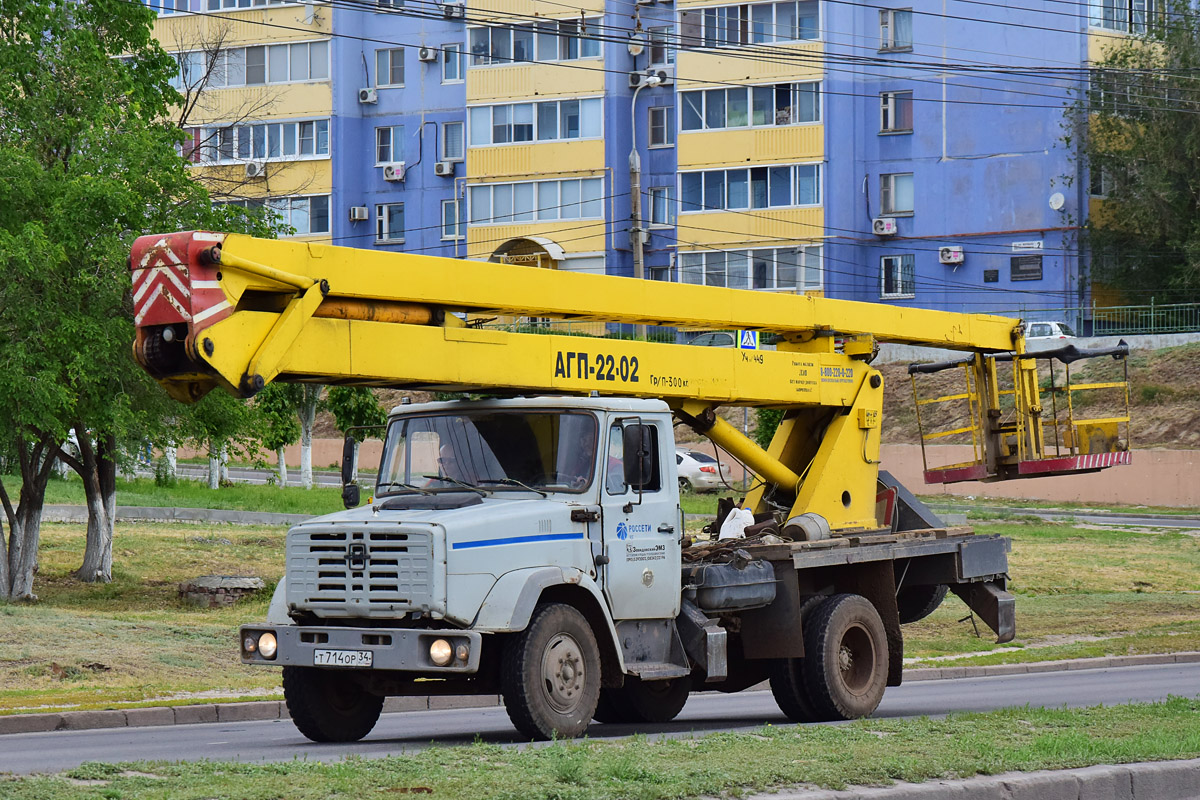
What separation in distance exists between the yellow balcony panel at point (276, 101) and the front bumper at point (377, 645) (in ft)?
180

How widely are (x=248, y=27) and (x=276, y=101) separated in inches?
123

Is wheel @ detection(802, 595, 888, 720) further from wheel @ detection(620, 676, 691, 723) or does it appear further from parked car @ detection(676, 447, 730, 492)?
parked car @ detection(676, 447, 730, 492)

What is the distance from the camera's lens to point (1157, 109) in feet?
183

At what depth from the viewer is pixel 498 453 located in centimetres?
1202

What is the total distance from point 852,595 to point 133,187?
1530 centimetres

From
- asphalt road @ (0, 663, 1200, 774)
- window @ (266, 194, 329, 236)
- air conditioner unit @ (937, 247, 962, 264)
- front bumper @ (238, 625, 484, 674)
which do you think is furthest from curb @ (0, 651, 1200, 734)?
window @ (266, 194, 329, 236)

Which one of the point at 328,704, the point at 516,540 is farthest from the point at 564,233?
the point at 516,540

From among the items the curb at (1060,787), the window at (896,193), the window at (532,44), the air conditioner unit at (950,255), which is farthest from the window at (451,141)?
the curb at (1060,787)

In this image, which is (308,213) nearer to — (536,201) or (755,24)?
(536,201)

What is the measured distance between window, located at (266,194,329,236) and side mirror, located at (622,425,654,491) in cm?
5395

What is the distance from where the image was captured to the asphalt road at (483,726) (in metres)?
11.4

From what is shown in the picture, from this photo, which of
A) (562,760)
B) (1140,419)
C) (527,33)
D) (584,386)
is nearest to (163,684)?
(584,386)

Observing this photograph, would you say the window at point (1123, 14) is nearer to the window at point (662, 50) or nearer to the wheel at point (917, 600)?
the window at point (662, 50)

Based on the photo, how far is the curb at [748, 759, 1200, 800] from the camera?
8133 mm
